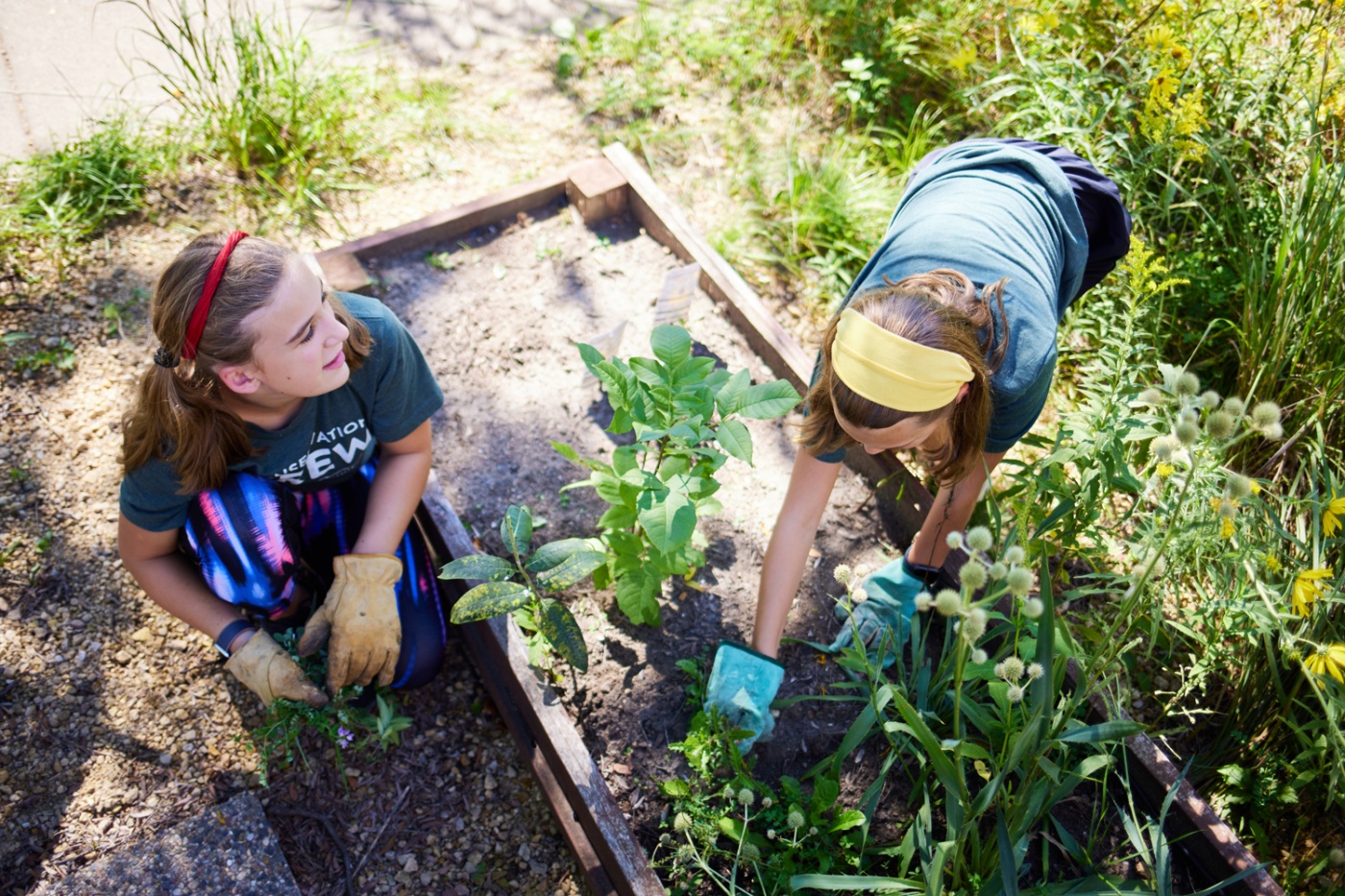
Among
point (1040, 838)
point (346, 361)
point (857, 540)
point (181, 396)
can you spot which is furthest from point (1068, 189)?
point (181, 396)

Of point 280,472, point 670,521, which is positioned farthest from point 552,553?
point 280,472

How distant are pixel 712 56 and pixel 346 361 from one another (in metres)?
2.56

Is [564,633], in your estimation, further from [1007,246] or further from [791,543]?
[1007,246]

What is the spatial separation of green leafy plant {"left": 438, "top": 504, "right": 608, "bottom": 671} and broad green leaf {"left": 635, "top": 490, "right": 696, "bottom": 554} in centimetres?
23

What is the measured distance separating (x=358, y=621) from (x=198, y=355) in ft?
2.28

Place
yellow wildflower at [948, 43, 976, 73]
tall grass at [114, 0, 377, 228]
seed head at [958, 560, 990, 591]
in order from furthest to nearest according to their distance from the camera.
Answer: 1. yellow wildflower at [948, 43, 976, 73]
2. tall grass at [114, 0, 377, 228]
3. seed head at [958, 560, 990, 591]

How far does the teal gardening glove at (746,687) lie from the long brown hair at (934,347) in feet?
1.65

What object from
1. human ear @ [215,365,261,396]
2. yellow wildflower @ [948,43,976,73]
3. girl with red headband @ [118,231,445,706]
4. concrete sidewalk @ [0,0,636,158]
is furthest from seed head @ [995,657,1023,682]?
concrete sidewalk @ [0,0,636,158]

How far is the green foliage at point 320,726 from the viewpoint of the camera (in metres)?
2.04

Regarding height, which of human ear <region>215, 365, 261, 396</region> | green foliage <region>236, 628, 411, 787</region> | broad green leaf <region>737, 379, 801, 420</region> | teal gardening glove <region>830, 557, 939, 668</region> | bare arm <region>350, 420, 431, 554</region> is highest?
Result: human ear <region>215, 365, 261, 396</region>

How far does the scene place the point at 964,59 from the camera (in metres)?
3.13

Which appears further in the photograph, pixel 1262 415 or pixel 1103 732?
pixel 1103 732

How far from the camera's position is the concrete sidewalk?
3.15m

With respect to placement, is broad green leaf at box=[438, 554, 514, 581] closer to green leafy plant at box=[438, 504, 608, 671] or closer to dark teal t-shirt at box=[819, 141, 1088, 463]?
green leafy plant at box=[438, 504, 608, 671]
